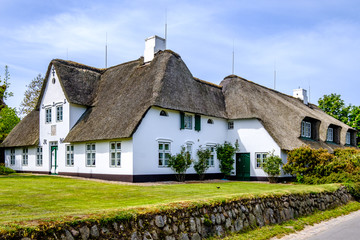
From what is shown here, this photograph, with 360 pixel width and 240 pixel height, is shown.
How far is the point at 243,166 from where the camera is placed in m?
26.0

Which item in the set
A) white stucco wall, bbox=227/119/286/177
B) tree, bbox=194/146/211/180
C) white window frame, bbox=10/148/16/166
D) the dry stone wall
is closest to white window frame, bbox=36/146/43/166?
white window frame, bbox=10/148/16/166

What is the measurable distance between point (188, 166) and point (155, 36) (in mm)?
9920

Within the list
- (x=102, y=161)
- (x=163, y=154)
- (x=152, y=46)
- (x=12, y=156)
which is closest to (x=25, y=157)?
(x=12, y=156)

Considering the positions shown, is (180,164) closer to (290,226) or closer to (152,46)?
(152,46)

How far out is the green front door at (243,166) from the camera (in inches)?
1014

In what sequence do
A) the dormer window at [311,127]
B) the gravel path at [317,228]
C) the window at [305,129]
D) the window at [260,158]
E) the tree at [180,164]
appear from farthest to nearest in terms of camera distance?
the dormer window at [311,127] < the window at [305,129] < the window at [260,158] < the tree at [180,164] < the gravel path at [317,228]

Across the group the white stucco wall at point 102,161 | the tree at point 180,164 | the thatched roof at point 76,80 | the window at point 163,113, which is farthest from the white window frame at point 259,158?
the thatched roof at point 76,80

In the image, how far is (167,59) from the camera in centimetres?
2417

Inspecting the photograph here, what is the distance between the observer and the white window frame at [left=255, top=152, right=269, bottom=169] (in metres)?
25.1

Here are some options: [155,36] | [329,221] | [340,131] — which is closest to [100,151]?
[155,36]

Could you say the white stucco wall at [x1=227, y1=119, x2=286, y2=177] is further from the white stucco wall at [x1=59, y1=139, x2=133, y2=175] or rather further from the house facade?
the white stucco wall at [x1=59, y1=139, x2=133, y2=175]

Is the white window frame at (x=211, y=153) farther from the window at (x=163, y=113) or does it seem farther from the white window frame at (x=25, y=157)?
the white window frame at (x=25, y=157)

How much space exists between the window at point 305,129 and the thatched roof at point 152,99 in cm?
89

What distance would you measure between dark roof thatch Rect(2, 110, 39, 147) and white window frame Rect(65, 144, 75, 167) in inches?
150
